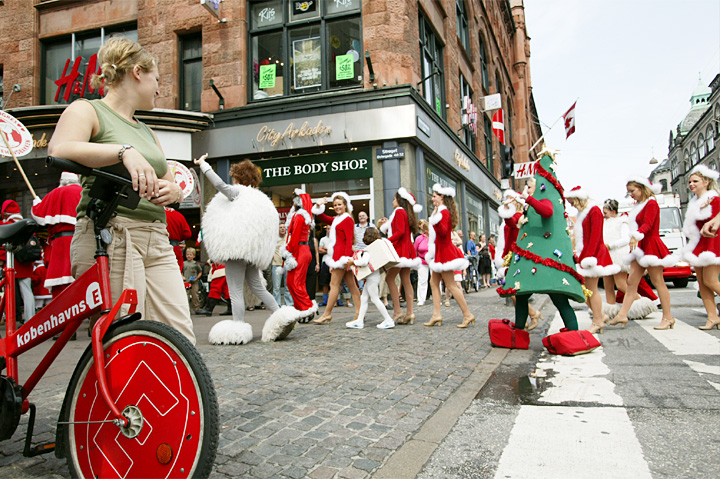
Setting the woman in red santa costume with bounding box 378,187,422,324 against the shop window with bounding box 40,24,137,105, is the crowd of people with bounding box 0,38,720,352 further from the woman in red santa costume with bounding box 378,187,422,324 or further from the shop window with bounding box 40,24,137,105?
the shop window with bounding box 40,24,137,105

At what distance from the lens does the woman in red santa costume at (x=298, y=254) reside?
317 inches

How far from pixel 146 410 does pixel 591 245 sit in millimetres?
5895

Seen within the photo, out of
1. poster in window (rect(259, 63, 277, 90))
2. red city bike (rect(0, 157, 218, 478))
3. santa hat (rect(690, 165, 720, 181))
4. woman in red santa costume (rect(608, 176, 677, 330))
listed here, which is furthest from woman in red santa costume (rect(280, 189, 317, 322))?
poster in window (rect(259, 63, 277, 90))

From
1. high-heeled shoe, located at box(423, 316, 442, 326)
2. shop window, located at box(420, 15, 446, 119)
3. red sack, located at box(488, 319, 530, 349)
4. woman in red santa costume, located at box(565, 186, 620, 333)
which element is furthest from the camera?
shop window, located at box(420, 15, 446, 119)

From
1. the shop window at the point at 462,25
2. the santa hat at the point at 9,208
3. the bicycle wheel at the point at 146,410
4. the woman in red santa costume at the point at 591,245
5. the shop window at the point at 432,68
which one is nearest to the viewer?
the bicycle wheel at the point at 146,410

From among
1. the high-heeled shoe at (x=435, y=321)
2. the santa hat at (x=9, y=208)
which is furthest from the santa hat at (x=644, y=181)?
the santa hat at (x=9, y=208)

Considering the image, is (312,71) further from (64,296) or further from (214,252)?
(64,296)

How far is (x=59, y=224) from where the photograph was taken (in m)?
6.03

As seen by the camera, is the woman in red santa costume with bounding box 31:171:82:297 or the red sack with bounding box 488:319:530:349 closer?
the red sack with bounding box 488:319:530:349

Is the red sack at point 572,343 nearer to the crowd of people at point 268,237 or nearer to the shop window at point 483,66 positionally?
the crowd of people at point 268,237

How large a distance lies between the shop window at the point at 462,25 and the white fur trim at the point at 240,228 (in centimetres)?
1882

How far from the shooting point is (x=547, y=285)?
16.2 ft

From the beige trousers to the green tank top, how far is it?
0.13ft

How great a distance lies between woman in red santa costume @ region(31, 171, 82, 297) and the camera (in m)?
5.94
